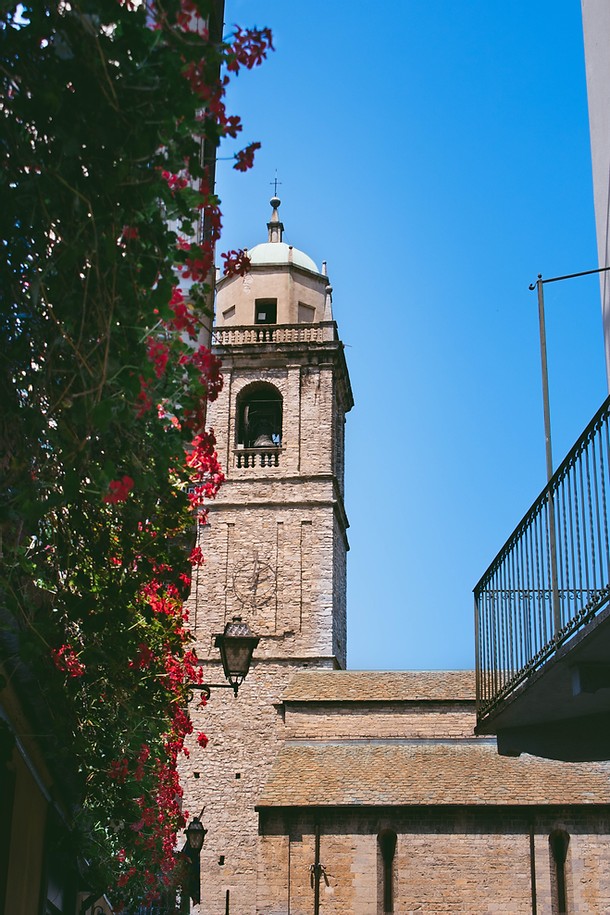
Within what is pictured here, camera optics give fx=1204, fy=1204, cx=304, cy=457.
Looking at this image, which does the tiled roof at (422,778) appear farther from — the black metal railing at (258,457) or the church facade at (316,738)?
the black metal railing at (258,457)

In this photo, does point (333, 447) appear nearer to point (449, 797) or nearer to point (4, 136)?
point (449, 797)

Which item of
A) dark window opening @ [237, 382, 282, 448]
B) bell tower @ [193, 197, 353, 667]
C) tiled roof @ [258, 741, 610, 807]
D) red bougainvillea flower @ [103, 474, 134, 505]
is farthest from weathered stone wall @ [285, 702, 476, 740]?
red bougainvillea flower @ [103, 474, 134, 505]

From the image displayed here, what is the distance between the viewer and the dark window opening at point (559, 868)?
2536 centimetres

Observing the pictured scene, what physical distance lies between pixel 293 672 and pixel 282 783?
7563mm

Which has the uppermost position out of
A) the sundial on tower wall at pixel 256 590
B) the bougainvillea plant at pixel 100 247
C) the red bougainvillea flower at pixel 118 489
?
the sundial on tower wall at pixel 256 590

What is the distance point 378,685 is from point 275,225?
17831 millimetres

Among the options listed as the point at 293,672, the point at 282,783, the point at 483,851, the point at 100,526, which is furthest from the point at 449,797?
the point at 100,526

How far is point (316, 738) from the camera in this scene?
30797 mm

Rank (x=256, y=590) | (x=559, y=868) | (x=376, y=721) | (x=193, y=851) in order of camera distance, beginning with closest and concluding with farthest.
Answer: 1. (x=193, y=851)
2. (x=559, y=868)
3. (x=376, y=721)
4. (x=256, y=590)

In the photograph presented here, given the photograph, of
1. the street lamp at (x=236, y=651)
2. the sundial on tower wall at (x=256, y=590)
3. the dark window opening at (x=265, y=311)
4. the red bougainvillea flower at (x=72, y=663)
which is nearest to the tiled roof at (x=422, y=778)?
the sundial on tower wall at (x=256, y=590)

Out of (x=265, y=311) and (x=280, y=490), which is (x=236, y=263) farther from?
(x=265, y=311)

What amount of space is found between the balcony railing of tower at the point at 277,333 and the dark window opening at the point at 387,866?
17.2m

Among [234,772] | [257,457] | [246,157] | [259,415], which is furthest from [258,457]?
[246,157]

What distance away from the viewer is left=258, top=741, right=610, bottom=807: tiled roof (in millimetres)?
26062
